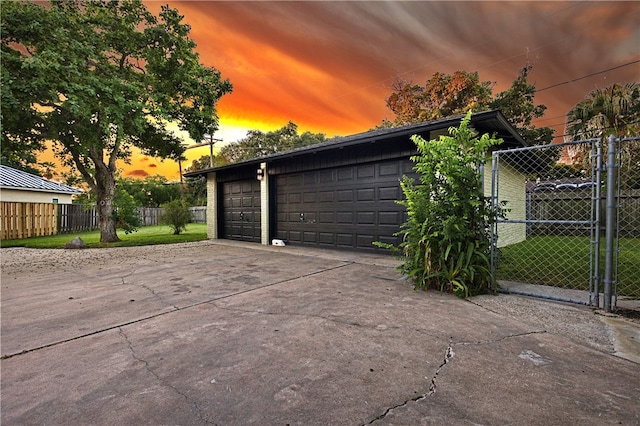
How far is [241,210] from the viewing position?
10.8 meters

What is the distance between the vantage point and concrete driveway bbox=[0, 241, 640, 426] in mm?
1522

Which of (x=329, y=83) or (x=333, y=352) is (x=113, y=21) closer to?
(x=329, y=83)

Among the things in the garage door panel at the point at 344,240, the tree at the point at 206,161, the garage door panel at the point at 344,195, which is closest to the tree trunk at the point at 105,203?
the garage door panel at the point at 344,240

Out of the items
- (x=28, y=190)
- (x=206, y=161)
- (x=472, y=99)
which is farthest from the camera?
(x=206, y=161)

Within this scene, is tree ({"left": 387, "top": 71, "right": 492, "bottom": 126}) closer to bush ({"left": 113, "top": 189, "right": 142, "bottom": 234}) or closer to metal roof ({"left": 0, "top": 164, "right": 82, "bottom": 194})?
bush ({"left": 113, "top": 189, "right": 142, "bottom": 234})

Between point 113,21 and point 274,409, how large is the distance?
11.9 meters

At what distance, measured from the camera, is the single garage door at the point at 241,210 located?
1020cm

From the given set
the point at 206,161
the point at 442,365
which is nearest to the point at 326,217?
the point at 442,365

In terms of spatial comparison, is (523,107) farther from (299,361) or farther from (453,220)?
(299,361)

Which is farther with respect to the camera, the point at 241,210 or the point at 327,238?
the point at 241,210

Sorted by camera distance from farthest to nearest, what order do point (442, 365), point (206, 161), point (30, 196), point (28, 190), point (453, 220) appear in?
point (206, 161) < point (30, 196) < point (28, 190) < point (453, 220) < point (442, 365)

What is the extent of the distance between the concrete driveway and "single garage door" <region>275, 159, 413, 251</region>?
3.34 meters

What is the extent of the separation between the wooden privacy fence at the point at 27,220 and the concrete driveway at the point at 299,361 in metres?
11.5

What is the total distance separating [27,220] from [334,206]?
45.3 ft
